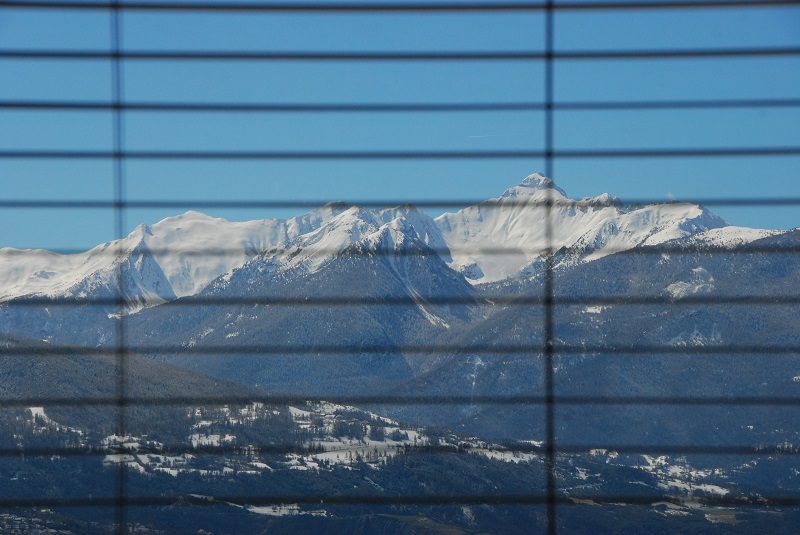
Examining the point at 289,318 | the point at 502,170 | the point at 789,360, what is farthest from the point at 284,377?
the point at 502,170

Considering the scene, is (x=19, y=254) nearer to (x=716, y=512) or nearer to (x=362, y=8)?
(x=362, y=8)

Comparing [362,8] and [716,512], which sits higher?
[362,8]

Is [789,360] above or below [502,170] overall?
below

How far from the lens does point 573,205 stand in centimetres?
461

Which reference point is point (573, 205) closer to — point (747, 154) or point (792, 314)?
point (747, 154)

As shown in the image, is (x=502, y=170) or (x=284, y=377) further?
(x=284, y=377)

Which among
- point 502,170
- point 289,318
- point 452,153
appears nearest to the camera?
point 452,153

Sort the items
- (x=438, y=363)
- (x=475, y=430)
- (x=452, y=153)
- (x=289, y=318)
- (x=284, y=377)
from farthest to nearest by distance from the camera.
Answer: (x=289, y=318) → (x=438, y=363) → (x=284, y=377) → (x=475, y=430) → (x=452, y=153)

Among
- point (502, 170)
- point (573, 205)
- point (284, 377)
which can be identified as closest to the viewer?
point (573, 205)

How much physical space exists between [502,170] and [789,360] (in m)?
68.0

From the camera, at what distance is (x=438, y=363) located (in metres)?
78.4

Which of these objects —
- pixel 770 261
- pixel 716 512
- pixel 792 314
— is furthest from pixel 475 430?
pixel 792 314

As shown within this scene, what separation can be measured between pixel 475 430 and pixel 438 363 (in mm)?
26036

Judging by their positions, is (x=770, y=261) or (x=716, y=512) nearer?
(x=716, y=512)
